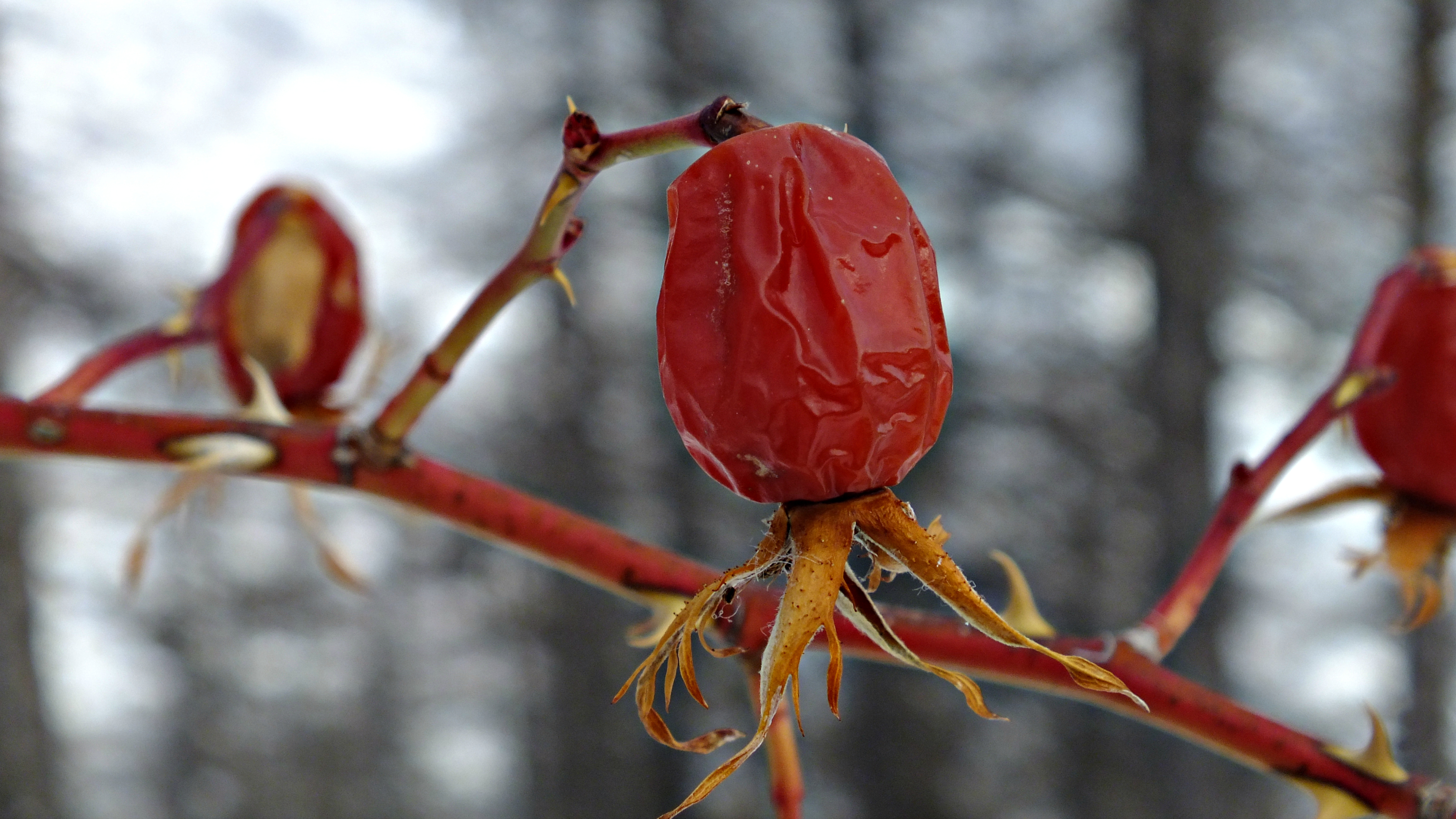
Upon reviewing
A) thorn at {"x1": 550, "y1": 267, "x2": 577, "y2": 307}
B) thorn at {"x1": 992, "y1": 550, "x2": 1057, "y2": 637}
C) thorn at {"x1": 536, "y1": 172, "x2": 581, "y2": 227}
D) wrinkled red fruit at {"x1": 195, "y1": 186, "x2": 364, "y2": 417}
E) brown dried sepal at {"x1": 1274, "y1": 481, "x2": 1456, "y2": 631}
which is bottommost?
thorn at {"x1": 992, "y1": 550, "x2": 1057, "y2": 637}

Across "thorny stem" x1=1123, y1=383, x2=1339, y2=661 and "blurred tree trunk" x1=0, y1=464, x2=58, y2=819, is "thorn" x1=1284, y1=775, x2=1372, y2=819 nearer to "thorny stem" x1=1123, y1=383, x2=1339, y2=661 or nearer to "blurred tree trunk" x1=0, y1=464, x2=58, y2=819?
"thorny stem" x1=1123, y1=383, x2=1339, y2=661

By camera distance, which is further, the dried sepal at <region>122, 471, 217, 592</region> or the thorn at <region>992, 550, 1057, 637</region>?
the dried sepal at <region>122, 471, 217, 592</region>

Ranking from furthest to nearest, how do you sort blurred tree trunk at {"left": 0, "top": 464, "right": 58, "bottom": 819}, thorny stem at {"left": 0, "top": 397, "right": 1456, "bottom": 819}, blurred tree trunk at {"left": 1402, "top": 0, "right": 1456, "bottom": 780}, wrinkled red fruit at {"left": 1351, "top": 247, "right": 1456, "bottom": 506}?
blurred tree trunk at {"left": 1402, "top": 0, "right": 1456, "bottom": 780} < blurred tree trunk at {"left": 0, "top": 464, "right": 58, "bottom": 819} < wrinkled red fruit at {"left": 1351, "top": 247, "right": 1456, "bottom": 506} < thorny stem at {"left": 0, "top": 397, "right": 1456, "bottom": 819}

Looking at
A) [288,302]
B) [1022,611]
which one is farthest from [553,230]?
[288,302]

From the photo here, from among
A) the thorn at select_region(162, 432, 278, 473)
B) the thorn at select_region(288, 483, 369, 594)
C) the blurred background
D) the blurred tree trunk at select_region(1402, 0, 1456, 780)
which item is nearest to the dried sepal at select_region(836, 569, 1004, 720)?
the thorn at select_region(162, 432, 278, 473)

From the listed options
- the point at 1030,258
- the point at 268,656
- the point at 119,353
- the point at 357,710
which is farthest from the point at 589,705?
the point at 119,353

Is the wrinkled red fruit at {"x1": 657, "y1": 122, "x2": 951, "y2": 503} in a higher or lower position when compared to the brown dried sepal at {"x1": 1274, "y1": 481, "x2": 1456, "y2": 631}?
lower
